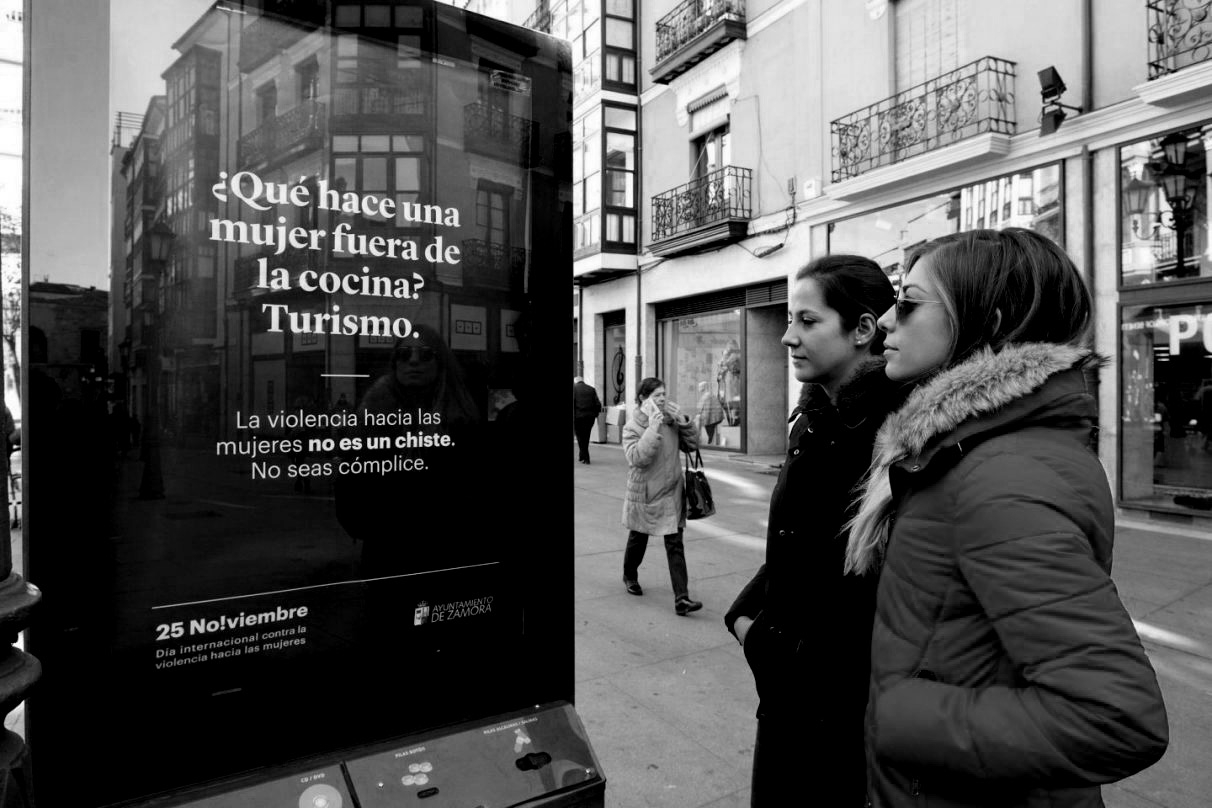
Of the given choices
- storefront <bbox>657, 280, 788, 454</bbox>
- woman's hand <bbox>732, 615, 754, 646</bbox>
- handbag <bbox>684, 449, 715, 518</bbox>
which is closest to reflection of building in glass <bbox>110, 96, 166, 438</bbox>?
woman's hand <bbox>732, 615, 754, 646</bbox>

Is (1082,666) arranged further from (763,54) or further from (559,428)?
(763,54)

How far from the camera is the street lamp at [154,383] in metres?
1.29

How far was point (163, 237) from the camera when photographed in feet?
4.26

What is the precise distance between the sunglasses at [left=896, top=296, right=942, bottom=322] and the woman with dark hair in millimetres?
319

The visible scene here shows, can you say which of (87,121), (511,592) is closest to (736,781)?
(511,592)

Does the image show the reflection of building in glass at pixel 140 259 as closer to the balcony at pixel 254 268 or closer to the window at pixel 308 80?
the balcony at pixel 254 268

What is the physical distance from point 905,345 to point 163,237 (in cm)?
141

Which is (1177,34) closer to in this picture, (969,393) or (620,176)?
(969,393)

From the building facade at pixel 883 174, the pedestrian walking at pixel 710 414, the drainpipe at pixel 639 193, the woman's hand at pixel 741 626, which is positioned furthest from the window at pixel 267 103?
the drainpipe at pixel 639 193

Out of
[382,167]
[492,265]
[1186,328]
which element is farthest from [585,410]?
[382,167]

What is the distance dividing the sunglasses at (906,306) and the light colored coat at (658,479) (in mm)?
4245

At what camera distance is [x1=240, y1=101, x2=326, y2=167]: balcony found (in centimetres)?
137

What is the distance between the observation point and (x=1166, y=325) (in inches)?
332

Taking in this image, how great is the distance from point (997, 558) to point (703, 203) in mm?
14451
